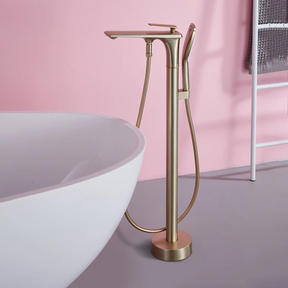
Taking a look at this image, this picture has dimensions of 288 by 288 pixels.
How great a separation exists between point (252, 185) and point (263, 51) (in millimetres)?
738

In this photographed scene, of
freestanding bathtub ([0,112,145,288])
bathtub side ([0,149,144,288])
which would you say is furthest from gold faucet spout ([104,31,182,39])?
bathtub side ([0,149,144,288])

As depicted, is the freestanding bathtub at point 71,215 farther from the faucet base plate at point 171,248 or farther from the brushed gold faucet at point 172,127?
the faucet base plate at point 171,248

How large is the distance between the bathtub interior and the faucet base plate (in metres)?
0.39

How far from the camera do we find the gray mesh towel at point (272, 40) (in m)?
2.28

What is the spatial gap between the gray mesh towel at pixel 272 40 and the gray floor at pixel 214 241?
2.09 ft

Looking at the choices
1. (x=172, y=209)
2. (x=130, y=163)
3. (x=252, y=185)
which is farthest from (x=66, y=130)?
(x=252, y=185)

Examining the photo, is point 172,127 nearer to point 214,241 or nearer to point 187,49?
point 187,49

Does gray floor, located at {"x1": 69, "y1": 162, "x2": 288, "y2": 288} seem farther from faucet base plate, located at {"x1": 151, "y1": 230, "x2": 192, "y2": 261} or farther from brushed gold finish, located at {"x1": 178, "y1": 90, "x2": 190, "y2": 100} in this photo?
brushed gold finish, located at {"x1": 178, "y1": 90, "x2": 190, "y2": 100}

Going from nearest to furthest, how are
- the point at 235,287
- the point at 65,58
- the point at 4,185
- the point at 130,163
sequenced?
the point at 130,163, the point at 235,287, the point at 4,185, the point at 65,58

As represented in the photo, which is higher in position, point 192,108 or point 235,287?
point 192,108

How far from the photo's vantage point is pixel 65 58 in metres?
2.14

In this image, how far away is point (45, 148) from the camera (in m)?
1.76

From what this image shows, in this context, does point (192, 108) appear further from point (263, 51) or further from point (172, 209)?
point (172, 209)

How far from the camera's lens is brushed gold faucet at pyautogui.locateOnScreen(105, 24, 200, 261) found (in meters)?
1.47
